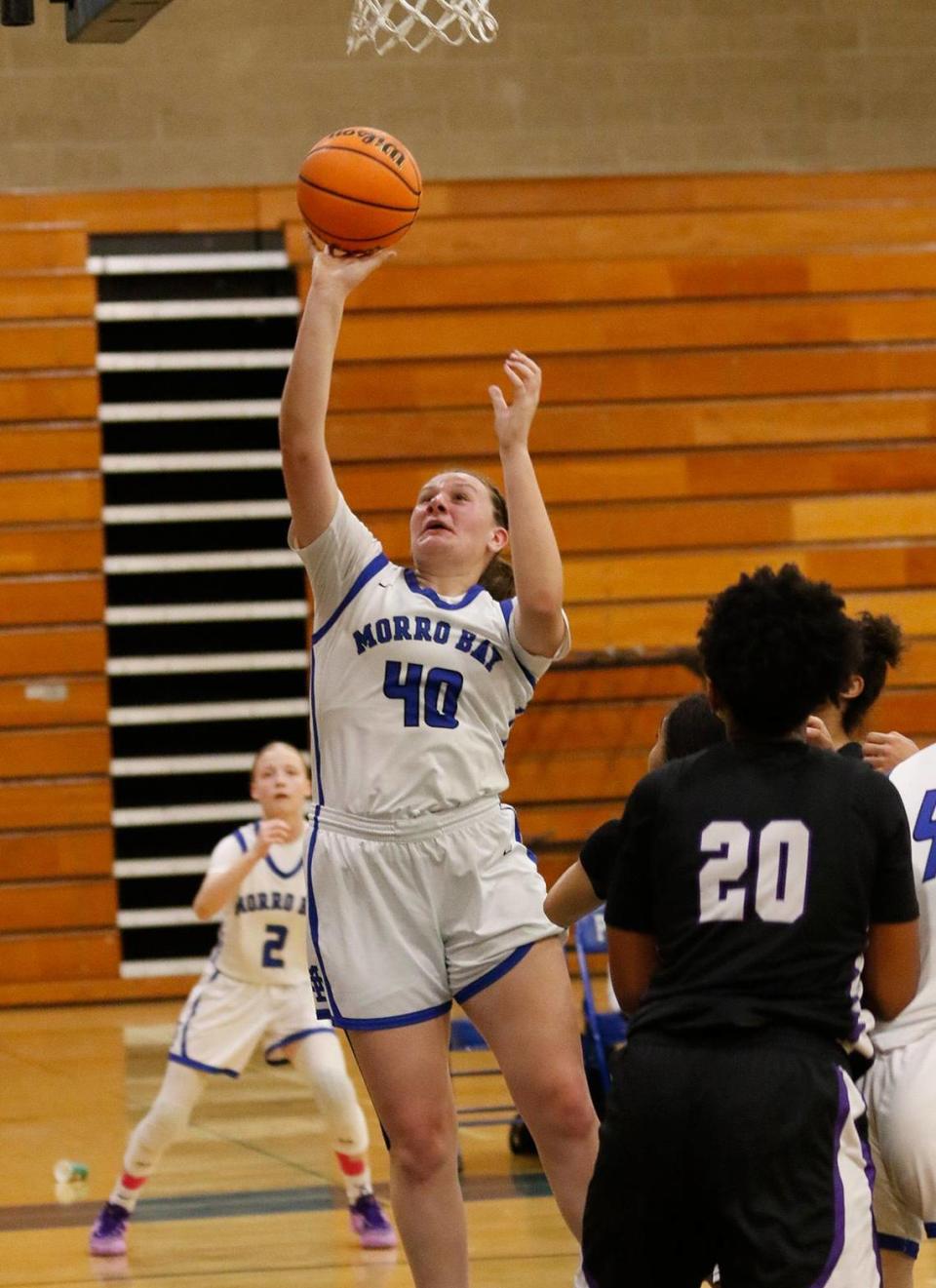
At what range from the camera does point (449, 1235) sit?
358 cm

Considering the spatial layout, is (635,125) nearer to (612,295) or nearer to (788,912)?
(612,295)

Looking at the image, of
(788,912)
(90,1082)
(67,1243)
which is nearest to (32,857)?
(90,1082)

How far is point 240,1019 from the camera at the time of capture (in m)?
6.18

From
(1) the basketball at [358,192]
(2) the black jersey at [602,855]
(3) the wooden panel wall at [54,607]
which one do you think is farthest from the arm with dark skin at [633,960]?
(3) the wooden panel wall at [54,607]

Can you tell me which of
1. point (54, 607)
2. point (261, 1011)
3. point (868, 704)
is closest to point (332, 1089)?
point (261, 1011)

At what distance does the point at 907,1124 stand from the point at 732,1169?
0.71 metres

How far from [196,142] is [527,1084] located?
8.15 meters

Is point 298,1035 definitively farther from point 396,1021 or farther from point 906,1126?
point 906,1126

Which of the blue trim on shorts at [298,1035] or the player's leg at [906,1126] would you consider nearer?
the player's leg at [906,1126]

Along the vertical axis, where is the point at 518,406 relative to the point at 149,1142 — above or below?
above

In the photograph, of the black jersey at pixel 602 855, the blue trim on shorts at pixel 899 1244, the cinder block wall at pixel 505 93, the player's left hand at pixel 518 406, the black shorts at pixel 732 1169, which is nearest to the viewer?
the black shorts at pixel 732 1169

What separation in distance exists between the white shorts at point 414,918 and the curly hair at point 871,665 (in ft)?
2.29

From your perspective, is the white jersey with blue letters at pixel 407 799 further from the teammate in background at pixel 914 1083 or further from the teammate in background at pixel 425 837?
the teammate in background at pixel 914 1083

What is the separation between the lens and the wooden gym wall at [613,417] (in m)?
10.8
